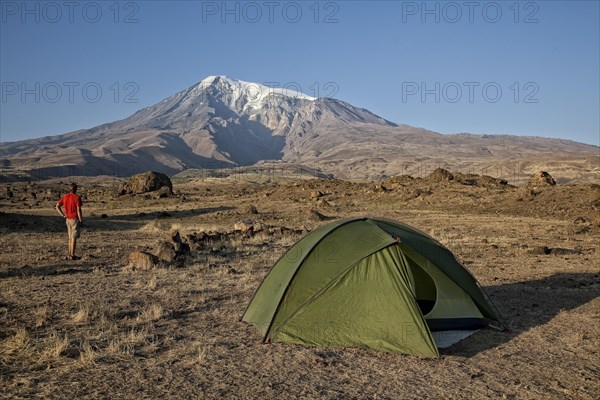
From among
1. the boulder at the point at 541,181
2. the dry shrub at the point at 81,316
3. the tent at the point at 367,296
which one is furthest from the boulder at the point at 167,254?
the boulder at the point at 541,181

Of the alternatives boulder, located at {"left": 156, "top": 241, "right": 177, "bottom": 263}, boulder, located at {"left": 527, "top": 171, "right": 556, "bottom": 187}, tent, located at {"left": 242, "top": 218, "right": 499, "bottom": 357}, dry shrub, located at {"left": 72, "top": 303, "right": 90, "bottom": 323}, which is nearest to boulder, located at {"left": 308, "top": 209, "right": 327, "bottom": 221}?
boulder, located at {"left": 156, "top": 241, "right": 177, "bottom": 263}

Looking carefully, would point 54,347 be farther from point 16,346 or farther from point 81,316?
point 81,316

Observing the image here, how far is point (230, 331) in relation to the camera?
7.82 metres

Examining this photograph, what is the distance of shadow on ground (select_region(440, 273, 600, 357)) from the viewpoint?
7.51m

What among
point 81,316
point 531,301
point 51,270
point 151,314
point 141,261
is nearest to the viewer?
point 81,316

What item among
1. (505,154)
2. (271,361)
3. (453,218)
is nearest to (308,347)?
(271,361)

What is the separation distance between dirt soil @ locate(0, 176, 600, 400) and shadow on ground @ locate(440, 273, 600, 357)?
0.11 ft

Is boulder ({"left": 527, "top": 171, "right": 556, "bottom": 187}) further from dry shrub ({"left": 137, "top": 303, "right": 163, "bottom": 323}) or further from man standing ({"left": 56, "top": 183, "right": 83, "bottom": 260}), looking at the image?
dry shrub ({"left": 137, "top": 303, "right": 163, "bottom": 323})

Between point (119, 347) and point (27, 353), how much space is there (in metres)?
1.02

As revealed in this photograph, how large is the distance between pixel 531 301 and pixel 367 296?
158 inches

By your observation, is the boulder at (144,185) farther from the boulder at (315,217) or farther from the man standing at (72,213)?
the man standing at (72,213)

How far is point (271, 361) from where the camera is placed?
6570 millimetres

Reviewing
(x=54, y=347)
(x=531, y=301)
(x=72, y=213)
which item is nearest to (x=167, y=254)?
(x=72, y=213)

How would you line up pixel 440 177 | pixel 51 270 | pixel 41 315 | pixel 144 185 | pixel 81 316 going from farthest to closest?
pixel 144 185 < pixel 440 177 < pixel 51 270 < pixel 41 315 < pixel 81 316
